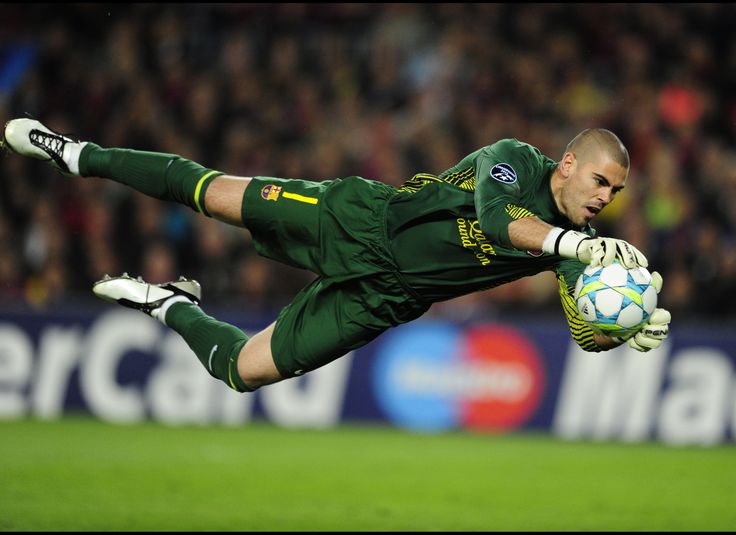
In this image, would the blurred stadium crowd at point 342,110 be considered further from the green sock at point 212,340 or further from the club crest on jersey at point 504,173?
the club crest on jersey at point 504,173

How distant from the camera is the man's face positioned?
6.39 meters

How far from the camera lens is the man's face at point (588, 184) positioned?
639 cm

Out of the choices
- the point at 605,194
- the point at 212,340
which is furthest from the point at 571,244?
the point at 212,340

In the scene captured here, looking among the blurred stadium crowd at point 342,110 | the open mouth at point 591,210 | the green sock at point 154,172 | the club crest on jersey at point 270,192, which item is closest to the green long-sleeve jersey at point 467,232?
the open mouth at point 591,210

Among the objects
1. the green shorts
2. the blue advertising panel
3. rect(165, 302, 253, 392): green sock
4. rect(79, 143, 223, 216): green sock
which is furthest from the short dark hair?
the blue advertising panel

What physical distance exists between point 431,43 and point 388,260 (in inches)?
412

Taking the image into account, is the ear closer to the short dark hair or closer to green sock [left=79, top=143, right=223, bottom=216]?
the short dark hair

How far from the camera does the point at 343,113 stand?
16422mm

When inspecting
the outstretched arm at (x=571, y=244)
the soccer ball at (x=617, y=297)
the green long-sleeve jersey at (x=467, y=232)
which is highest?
the green long-sleeve jersey at (x=467, y=232)

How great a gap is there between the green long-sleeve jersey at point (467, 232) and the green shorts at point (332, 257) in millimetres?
125

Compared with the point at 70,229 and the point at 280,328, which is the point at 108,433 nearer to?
the point at 70,229

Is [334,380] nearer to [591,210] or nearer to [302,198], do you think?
[302,198]

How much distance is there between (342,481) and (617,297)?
4669 mm

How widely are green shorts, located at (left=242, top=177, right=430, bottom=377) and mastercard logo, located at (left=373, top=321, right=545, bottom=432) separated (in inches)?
248
